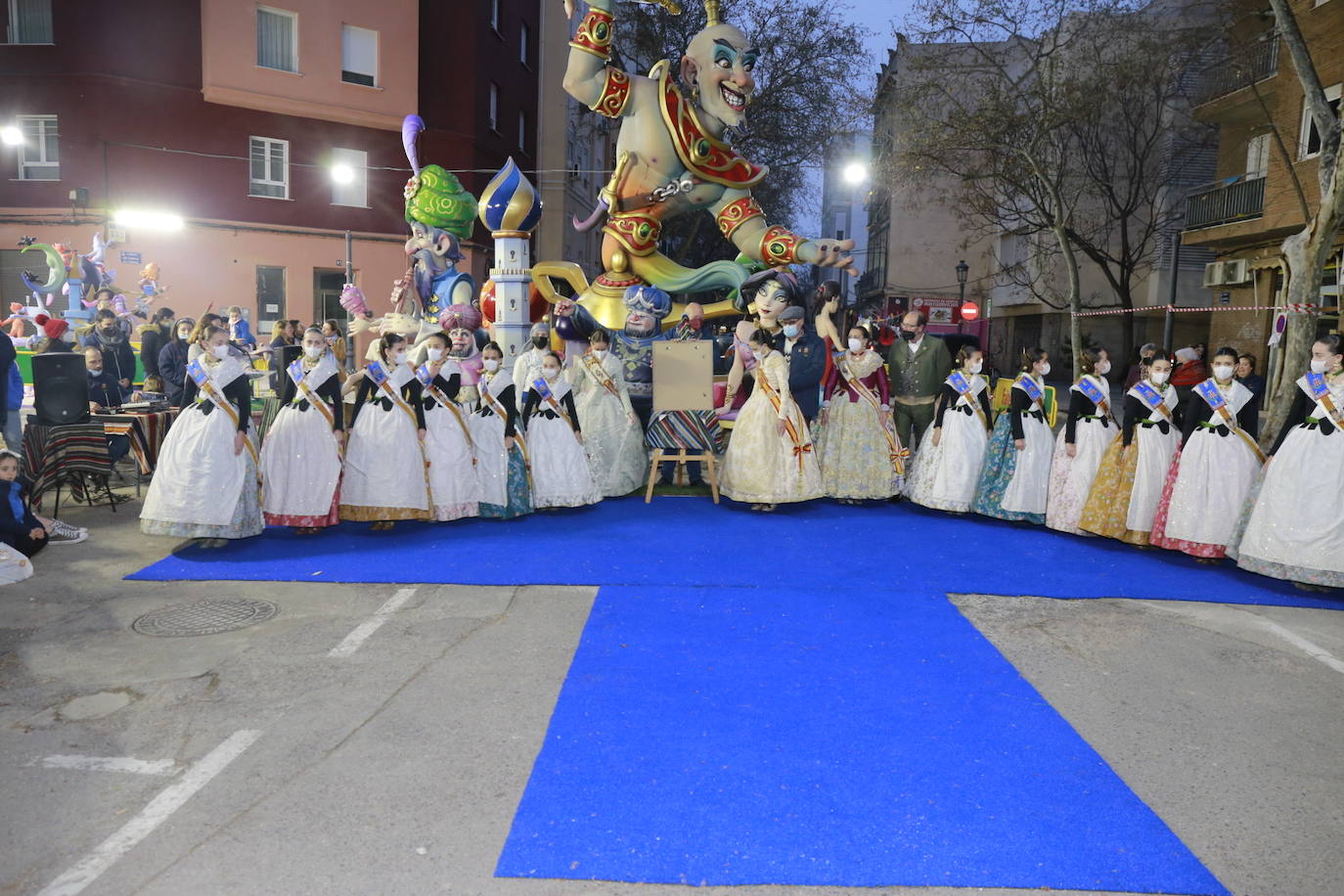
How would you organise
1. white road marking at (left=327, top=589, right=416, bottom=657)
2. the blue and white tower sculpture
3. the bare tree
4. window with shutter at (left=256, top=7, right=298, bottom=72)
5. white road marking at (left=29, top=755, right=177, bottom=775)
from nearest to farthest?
white road marking at (left=29, top=755, right=177, bottom=775)
white road marking at (left=327, top=589, right=416, bottom=657)
the bare tree
the blue and white tower sculpture
window with shutter at (left=256, top=7, right=298, bottom=72)

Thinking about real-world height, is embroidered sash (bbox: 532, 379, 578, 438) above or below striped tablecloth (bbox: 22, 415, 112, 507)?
above

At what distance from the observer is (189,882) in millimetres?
2912

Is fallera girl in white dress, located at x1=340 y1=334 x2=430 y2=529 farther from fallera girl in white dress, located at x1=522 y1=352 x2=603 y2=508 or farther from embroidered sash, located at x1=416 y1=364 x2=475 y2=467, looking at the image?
fallera girl in white dress, located at x1=522 y1=352 x2=603 y2=508

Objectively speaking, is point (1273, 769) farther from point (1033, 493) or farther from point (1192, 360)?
point (1192, 360)

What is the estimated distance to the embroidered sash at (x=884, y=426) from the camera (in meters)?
9.10

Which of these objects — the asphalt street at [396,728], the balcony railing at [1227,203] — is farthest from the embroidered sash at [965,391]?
the balcony railing at [1227,203]

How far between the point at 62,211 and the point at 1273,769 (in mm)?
24664

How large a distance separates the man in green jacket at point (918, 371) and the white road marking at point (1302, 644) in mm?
4136

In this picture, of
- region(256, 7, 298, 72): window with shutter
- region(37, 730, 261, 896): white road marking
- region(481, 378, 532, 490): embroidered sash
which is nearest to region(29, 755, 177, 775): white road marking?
region(37, 730, 261, 896): white road marking

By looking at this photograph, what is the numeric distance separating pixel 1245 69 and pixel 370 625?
64.5 feet

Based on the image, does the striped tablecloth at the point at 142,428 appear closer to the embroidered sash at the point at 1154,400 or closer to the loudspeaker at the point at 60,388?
the loudspeaker at the point at 60,388

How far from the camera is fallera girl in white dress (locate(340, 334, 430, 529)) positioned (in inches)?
298

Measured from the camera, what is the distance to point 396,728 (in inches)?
160

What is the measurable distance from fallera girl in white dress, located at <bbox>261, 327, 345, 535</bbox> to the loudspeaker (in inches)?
94.7
